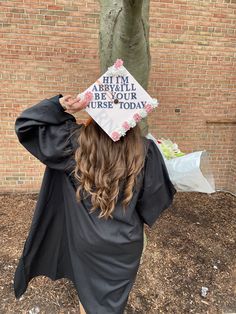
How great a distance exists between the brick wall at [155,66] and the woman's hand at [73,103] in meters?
3.17

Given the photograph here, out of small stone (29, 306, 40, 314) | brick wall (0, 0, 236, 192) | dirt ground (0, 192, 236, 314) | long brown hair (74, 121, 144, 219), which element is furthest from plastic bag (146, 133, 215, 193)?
brick wall (0, 0, 236, 192)

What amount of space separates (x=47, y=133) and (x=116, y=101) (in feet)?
1.44

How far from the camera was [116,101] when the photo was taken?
1.82 meters

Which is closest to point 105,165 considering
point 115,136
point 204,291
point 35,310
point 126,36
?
point 115,136

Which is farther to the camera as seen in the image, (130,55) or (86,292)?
(130,55)

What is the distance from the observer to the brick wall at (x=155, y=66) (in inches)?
181

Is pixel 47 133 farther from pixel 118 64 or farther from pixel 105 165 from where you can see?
pixel 118 64

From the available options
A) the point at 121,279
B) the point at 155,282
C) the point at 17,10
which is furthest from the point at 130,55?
the point at 17,10

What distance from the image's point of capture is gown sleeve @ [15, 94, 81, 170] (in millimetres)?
1776

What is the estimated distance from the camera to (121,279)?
6.56 feet

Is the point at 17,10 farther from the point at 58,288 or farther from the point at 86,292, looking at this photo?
the point at 86,292

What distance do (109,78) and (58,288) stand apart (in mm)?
2301

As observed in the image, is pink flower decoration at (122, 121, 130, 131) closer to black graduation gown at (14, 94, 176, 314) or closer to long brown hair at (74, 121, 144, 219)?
long brown hair at (74, 121, 144, 219)

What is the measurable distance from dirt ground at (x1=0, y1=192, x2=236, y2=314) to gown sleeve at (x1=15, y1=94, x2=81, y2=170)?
1.77 meters
